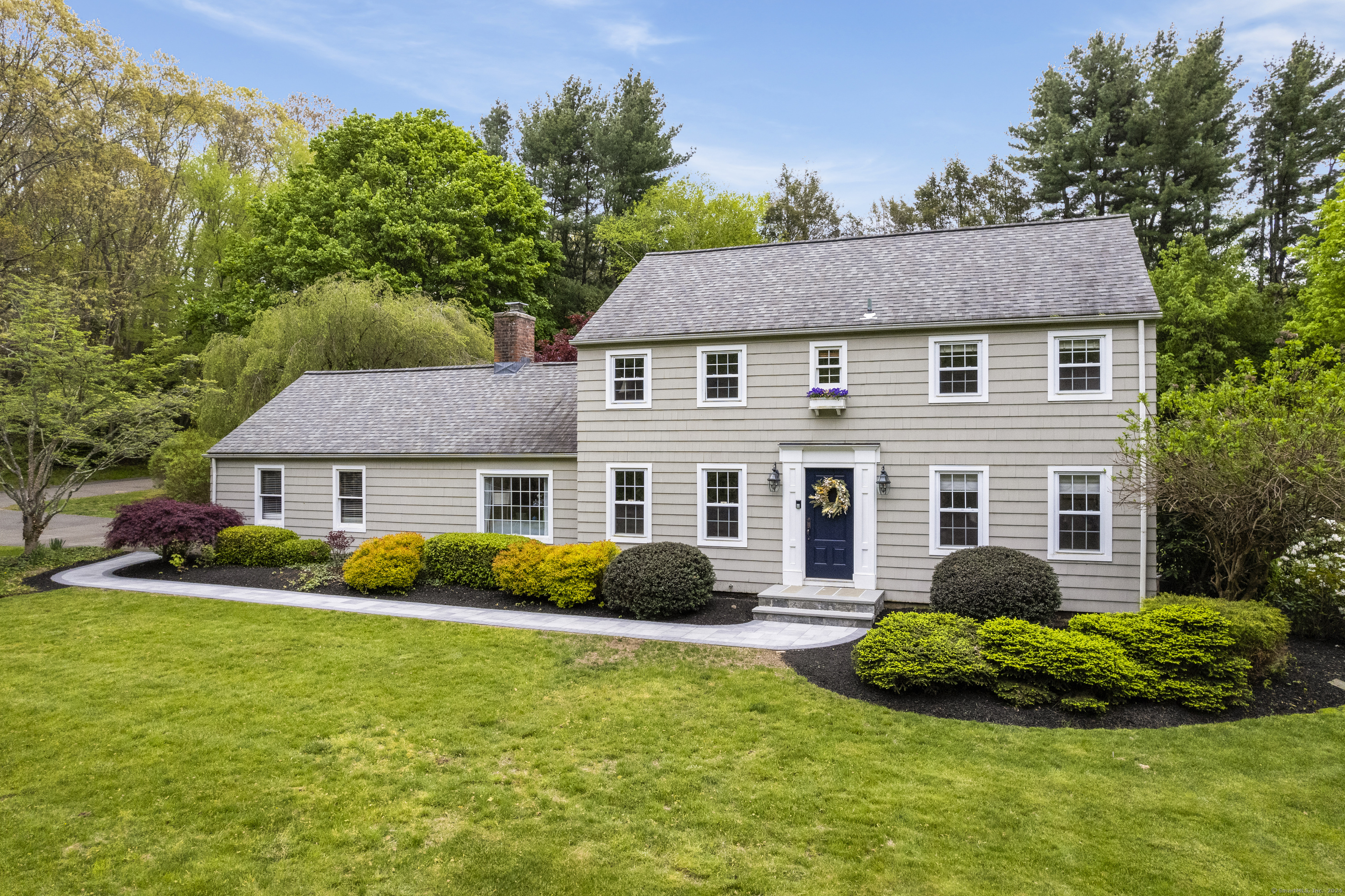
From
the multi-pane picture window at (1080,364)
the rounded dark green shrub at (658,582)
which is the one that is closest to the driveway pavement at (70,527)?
the rounded dark green shrub at (658,582)

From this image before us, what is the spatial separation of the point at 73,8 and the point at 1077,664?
3804cm

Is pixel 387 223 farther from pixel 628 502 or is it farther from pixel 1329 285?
pixel 1329 285

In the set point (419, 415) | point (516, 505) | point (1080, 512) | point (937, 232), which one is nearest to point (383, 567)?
point (516, 505)

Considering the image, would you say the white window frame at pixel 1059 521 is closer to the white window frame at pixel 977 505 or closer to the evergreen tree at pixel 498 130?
the white window frame at pixel 977 505

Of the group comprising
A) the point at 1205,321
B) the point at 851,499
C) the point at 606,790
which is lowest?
the point at 606,790

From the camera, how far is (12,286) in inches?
675

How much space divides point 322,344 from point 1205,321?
27489mm

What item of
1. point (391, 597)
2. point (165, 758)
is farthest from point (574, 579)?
point (165, 758)

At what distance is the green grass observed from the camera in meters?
5.40

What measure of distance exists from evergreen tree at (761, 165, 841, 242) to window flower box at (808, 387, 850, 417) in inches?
1041

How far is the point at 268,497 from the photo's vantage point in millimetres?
18562

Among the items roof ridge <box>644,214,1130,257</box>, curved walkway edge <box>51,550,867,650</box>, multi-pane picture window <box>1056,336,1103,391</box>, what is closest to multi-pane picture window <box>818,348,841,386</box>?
roof ridge <box>644,214,1130,257</box>

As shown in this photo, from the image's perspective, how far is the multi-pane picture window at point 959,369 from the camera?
1280 centimetres

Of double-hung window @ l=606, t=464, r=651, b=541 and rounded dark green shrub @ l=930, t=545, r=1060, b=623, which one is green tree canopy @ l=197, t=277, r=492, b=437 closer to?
double-hung window @ l=606, t=464, r=651, b=541
